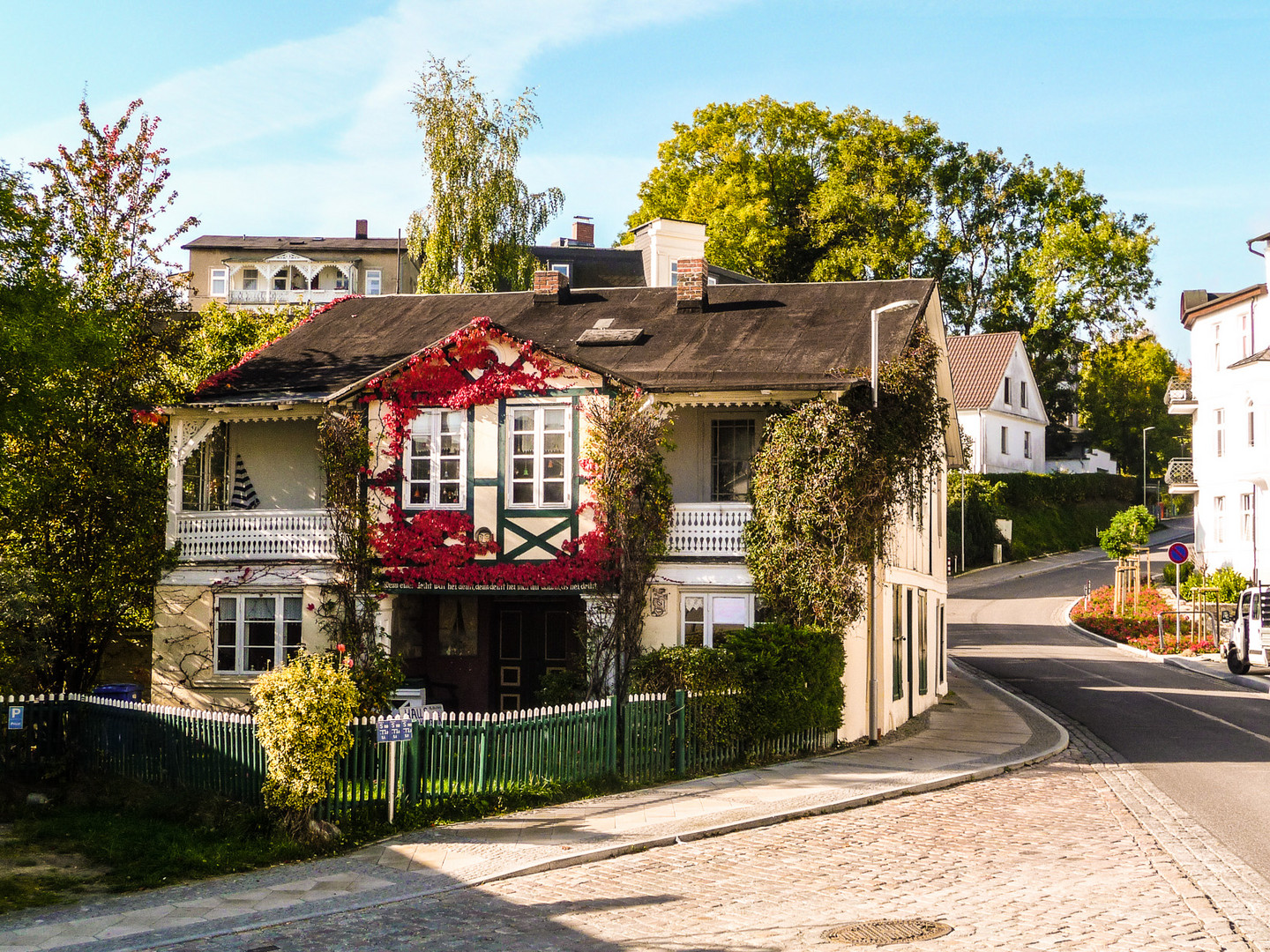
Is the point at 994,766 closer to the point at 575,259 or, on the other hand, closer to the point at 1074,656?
the point at 1074,656

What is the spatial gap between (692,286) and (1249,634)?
17.7 meters

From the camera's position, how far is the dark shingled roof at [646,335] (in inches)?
862

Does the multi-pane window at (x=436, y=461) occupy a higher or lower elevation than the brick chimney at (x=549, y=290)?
lower

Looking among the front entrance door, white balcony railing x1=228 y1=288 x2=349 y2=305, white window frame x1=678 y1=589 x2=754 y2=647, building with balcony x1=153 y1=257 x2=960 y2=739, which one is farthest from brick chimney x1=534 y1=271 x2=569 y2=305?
white balcony railing x1=228 y1=288 x2=349 y2=305

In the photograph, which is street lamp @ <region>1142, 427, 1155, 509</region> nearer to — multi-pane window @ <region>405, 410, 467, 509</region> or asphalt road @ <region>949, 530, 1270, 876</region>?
asphalt road @ <region>949, 530, 1270, 876</region>

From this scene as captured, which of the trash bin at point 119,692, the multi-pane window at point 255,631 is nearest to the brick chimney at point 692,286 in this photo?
the multi-pane window at point 255,631

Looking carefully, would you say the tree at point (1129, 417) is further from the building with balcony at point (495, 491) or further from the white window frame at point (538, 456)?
the white window frame at point (538, 456)

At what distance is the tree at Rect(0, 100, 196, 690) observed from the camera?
19188mm

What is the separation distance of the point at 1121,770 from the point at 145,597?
1738cm

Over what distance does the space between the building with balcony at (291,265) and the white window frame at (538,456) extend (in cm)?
4847

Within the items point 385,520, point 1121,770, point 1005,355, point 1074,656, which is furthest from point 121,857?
point 1005,355

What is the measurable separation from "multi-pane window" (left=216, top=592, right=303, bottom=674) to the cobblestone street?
11.2 metres

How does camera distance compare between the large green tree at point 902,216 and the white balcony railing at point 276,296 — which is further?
the white balcony railing at point 276,296

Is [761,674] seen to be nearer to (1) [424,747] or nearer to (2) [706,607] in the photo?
(2) [706,607]
